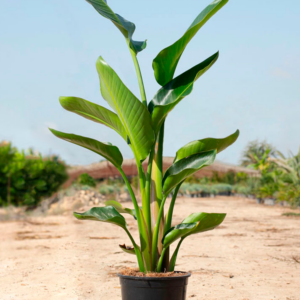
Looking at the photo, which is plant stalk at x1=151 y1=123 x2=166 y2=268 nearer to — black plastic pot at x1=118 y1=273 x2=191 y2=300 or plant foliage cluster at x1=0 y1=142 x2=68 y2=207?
black plastic pot at x1=118 y1=273 x2=191 y2=300

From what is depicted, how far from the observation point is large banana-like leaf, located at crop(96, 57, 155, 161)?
79.0 inches

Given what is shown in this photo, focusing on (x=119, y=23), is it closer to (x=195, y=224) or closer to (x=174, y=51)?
(x=174, y=51)

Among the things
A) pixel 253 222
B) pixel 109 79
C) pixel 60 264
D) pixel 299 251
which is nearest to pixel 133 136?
pixel 109 79

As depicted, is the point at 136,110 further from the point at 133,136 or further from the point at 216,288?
the point at 216,288

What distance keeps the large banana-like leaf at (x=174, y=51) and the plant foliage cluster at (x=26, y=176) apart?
24.2ft

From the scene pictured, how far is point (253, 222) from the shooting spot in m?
8.09

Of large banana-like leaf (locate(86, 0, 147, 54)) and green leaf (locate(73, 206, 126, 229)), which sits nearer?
green leaf (locate(73, 206, 126, 229))

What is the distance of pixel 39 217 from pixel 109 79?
817 cm

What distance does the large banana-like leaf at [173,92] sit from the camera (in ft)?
6.86

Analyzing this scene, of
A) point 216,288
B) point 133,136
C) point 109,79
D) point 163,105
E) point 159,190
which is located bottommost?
point 216,288

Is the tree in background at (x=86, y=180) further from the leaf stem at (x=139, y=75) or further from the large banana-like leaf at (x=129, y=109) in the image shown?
the large banana-like leaf at (x=129, y=109)

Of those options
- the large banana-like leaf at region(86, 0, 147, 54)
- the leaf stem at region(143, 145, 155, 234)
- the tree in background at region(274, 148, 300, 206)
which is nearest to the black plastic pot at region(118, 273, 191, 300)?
the leaf stem at region(143, 145, 155, 234)

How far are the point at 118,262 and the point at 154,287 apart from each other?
89.9 inches

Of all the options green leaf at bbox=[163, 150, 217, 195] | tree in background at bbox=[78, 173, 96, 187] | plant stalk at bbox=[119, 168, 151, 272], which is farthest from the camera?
tree in background at bbox=[78, 173, 96, 187]
